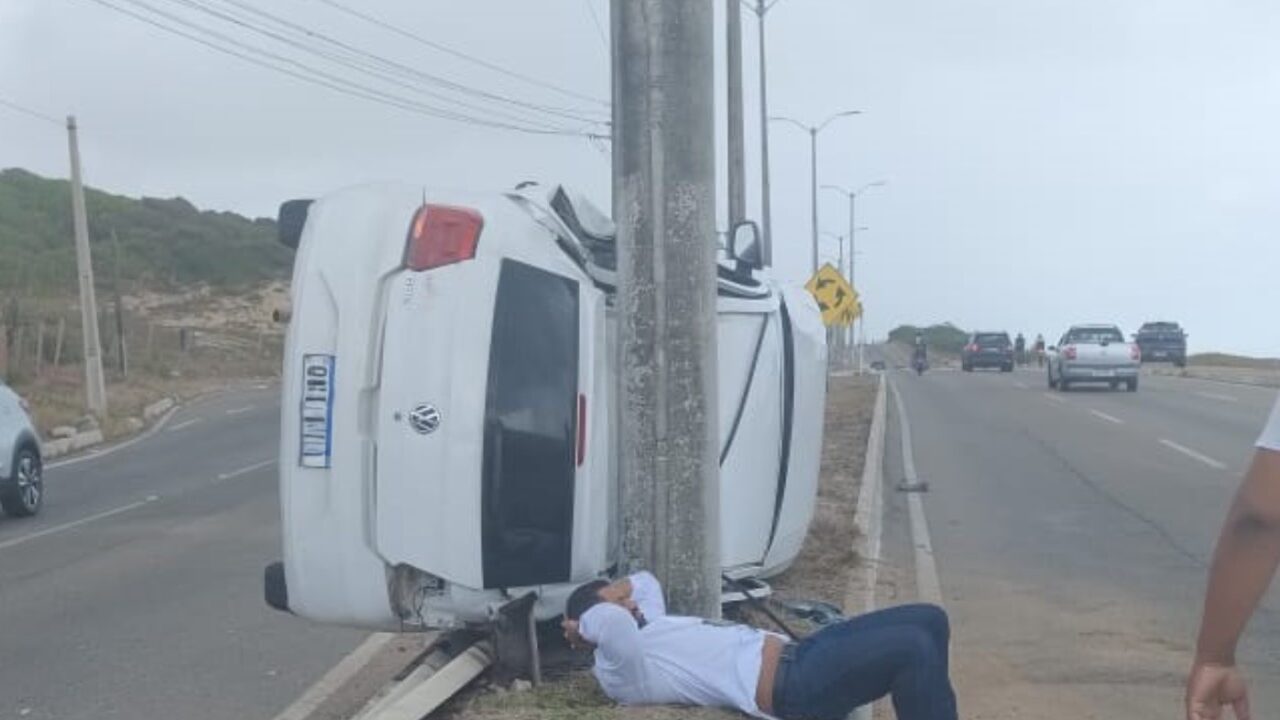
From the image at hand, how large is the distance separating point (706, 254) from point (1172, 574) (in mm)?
6576

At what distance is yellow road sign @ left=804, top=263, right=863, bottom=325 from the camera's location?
35438 mm

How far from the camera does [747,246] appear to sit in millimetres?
8180

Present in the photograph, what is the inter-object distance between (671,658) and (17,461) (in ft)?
40.6

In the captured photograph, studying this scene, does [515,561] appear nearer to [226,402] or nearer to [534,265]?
[534,265]

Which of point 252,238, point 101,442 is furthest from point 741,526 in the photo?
point 252,238

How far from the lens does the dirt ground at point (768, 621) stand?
5.95 meters

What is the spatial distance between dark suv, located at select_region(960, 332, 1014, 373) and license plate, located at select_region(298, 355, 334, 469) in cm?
5865

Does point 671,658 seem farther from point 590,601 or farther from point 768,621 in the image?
point 768,621

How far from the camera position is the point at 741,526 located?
7.64 meters

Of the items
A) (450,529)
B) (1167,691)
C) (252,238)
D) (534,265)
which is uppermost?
(252,238)

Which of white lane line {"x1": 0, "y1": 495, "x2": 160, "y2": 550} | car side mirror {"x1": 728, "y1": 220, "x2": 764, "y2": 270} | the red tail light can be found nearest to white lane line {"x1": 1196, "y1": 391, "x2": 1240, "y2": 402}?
white lane line {"x1": 0, "y1": 495, "x2": 160, "y2": 550}

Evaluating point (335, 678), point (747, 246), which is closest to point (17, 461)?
point (335, 678)

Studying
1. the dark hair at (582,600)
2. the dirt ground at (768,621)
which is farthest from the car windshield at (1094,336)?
the dark hair at (582,600)

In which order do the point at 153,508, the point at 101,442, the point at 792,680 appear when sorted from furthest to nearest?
A: 1. the point at 101,442
2. the point at 153,508
3. the point at 792,680
